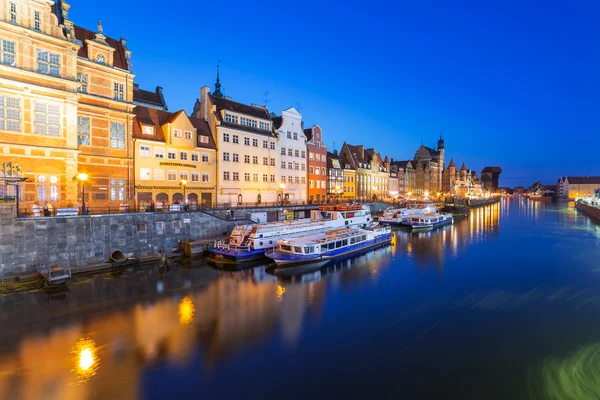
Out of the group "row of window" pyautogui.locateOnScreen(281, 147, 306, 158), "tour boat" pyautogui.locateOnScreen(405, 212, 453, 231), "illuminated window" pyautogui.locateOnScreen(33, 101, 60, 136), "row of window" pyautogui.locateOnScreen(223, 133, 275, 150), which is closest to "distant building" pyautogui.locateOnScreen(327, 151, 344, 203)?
"row of window" pyautogui.locateOnScreen(281, 147, 306, 158)

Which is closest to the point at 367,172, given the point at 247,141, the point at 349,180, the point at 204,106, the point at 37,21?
the point at 349,180

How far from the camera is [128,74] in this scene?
39.5 metres

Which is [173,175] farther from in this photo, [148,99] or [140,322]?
[140,322]

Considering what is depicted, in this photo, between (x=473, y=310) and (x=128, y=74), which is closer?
(x=473, y=310)

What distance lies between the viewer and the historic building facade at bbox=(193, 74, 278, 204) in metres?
49.5

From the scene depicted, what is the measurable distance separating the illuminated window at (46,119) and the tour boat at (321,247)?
2285 cm

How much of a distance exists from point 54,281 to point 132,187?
17560 millimetres

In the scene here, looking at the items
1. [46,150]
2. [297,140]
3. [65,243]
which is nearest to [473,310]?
[65,243]

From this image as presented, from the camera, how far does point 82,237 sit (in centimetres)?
2812

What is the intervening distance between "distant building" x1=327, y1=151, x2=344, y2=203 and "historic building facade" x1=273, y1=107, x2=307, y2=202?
10543 mm

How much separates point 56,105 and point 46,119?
159cm

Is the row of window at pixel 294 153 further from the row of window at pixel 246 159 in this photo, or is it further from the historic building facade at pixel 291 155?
the row of window at pixel 246 159

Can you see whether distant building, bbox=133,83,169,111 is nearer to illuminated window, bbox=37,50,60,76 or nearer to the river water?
illuminated window, bbox=37,50,60,76

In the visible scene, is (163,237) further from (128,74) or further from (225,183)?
(128,74)
